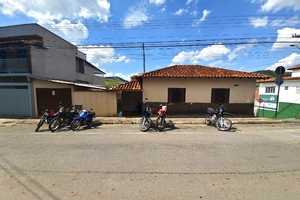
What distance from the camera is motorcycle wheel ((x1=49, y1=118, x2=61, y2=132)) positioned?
6.77m

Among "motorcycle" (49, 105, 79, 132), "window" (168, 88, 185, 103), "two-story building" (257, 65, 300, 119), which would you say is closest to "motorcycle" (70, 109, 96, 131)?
"motorcycle" (49, 105, 79, 132)

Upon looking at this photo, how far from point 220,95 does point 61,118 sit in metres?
10.7

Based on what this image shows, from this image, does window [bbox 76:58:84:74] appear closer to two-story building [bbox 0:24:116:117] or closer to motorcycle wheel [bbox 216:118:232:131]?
two-story building [bbox 0:24:116:117]

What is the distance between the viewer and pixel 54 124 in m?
6.97

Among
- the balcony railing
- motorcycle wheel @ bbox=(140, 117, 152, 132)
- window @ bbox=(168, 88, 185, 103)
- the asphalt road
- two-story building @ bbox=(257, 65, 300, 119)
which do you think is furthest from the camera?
two-story building @ bbox=(257, 65, 300, 119)

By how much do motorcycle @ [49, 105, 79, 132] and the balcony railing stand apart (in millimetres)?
6192

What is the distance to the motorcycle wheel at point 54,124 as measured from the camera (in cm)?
677

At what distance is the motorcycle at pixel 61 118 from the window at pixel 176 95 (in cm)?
648

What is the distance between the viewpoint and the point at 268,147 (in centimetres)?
457

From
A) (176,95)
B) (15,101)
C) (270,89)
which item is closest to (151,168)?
(176,95)

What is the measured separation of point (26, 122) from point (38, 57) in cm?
525

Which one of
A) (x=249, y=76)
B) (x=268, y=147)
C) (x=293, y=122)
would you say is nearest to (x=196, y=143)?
(x=268, y=147)

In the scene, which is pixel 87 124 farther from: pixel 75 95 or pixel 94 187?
pixel 94 187

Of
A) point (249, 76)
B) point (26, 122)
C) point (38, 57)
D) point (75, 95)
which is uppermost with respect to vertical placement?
point (38, 57)
